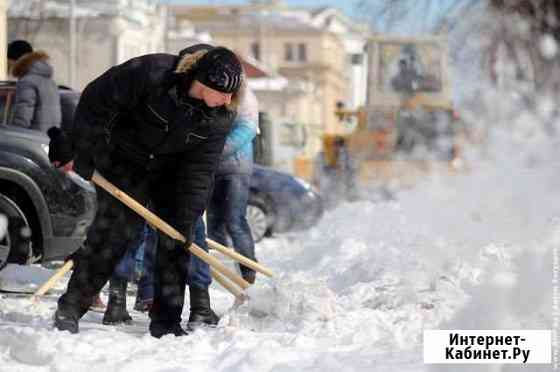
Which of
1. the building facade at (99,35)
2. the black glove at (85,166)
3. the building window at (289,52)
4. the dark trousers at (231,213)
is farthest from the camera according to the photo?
the building window at (289,52)

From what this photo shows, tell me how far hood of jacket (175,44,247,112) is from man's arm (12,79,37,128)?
11.7 feet

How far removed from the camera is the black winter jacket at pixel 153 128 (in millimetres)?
6129

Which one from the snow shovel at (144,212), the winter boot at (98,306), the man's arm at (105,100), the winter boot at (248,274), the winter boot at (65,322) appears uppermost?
the man's arm at (105,100)

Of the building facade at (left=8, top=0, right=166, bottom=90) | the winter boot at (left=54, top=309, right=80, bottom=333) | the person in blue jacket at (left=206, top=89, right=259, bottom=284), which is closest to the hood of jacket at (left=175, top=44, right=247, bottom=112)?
the winter boot at (left=54, top=309, right=80, bottom=333)

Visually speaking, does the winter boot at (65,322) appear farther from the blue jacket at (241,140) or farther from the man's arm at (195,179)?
the blue jacket at (241,140)

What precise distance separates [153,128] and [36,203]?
8.22 feet

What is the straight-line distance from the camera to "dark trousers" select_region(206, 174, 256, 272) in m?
8.57

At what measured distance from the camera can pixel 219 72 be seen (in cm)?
598

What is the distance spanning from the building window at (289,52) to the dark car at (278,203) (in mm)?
89138

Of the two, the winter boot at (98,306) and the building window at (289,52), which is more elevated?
the building window at (289,52)

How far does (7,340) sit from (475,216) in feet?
31.2

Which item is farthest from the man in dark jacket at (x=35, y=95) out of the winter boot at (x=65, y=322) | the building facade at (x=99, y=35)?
the building facade at (x=99, y=35)

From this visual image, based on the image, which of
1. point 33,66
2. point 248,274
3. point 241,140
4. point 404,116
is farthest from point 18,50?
point 404,116

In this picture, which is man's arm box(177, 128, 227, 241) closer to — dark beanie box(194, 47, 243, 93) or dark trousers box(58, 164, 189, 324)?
dark trousers box(58, 164, 189, 324)
